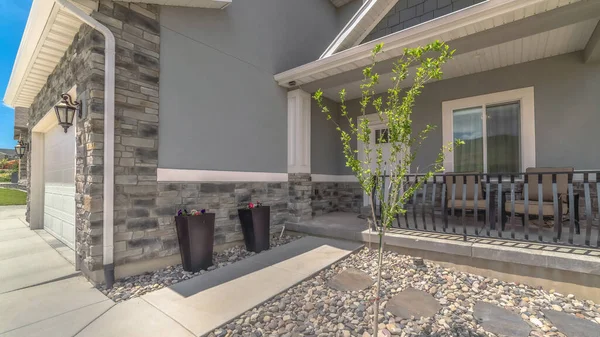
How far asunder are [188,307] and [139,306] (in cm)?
49

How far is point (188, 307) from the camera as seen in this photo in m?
2.43

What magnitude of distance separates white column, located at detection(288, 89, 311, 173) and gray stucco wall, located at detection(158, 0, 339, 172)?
132mm

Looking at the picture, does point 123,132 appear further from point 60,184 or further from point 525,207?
point 525,207

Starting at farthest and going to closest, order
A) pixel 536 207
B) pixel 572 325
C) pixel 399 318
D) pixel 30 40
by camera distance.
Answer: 1. pixel 30 40
2. pixel 536 207
3. pixel 399 318
4. pixel 572 325

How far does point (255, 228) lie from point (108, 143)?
2.26m

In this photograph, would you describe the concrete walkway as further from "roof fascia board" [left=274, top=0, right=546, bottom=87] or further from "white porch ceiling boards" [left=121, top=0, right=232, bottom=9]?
"white porch ceiling boards" [left=121, top=0, right=232, bottom=9]

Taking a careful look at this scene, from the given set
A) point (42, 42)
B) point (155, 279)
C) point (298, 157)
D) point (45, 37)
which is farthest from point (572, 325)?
→ point (42, 42)

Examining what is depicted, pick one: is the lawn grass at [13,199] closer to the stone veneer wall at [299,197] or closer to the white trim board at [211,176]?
the white trim board at [211,176]

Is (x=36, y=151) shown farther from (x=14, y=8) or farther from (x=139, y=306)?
(x=139, y=306)

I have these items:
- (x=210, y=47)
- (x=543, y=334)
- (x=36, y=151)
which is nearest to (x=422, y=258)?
(x=543, y=334)

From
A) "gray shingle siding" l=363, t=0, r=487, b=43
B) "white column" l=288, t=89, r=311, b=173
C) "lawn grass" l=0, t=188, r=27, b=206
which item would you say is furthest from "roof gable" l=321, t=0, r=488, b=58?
"lawn grass" l=0, t=188, r=27, b=206

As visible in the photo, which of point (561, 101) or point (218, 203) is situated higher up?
point (561, 101)

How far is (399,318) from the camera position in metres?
2.31

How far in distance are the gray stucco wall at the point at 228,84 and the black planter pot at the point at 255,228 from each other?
2.77ft
